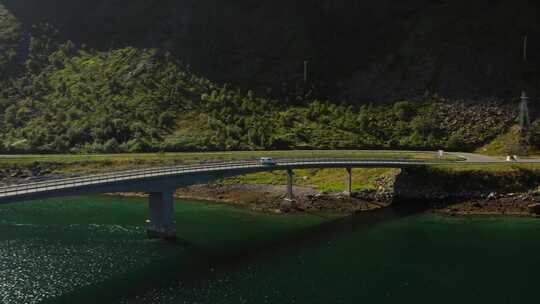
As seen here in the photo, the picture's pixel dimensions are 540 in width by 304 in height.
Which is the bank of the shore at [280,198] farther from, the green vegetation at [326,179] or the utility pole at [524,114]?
the utility pole at [524,114]

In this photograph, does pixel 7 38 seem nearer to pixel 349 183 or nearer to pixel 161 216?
pixel 161 216

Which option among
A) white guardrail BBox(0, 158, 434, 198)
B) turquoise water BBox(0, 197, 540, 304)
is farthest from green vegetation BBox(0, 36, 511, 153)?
turquoise water BBox(0, 197, 540, 304)

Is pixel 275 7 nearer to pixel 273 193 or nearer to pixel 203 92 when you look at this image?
pixel 203 92

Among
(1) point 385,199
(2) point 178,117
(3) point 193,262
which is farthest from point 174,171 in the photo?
(2) point 178,117

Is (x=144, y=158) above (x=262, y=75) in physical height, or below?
below

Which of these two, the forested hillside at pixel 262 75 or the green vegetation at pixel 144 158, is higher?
the forested hillside at pixel 262 75

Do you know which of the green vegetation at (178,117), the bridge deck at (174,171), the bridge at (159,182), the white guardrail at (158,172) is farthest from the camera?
the green vegetation at (178,117)

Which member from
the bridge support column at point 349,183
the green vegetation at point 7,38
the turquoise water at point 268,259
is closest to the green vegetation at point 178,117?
the green vegetation at point 7,38

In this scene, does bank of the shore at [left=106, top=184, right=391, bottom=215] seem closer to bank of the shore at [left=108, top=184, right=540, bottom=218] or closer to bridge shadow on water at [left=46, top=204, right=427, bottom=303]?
bank of the shore at [left=108, top=184, right=540, bottom=218]

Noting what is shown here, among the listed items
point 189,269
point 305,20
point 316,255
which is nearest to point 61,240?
point 189,269
